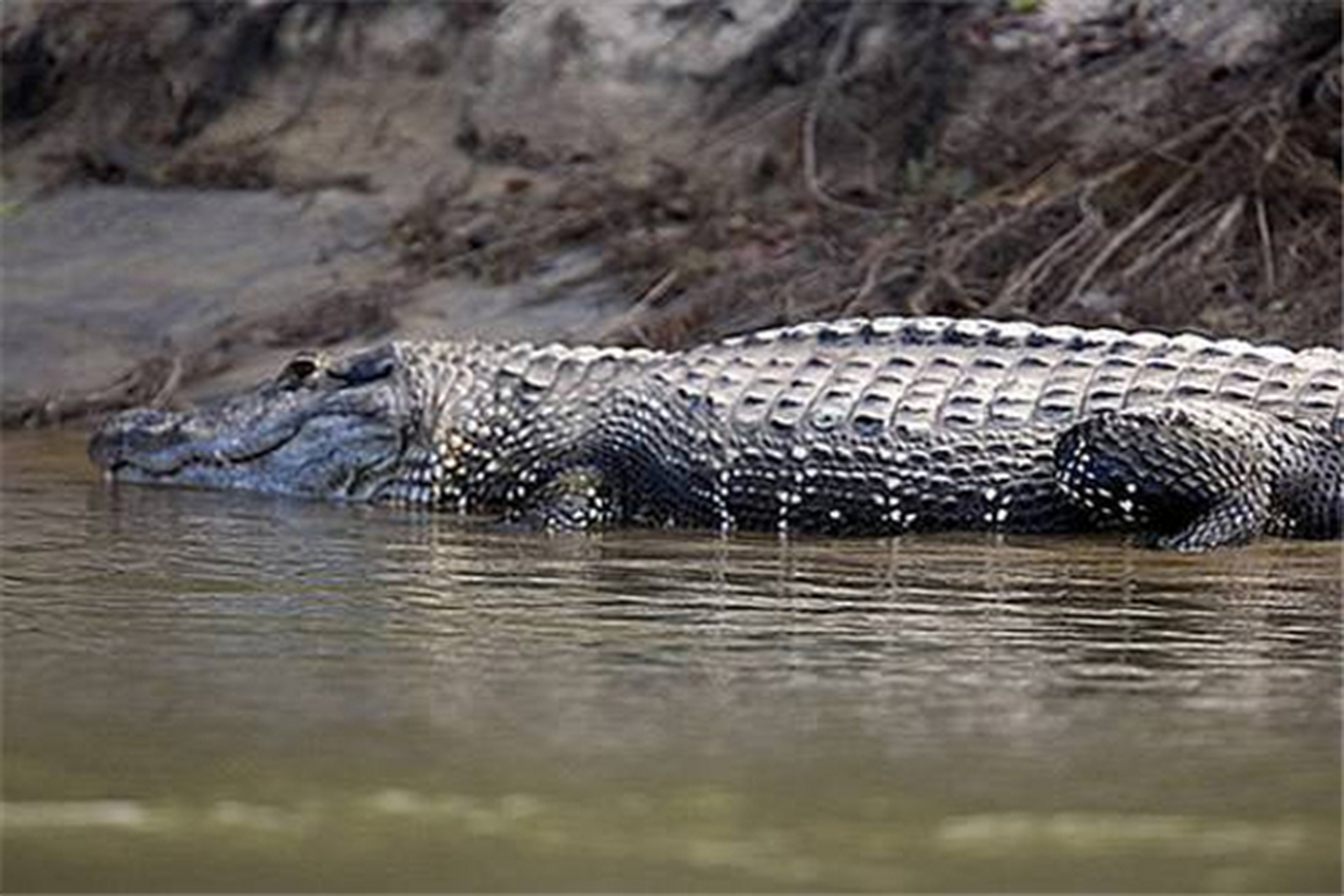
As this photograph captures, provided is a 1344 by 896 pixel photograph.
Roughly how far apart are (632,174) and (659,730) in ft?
28.6

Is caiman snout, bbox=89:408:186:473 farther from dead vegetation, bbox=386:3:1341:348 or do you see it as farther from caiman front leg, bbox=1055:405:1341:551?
caiman front leg, bbox=1055:405:1341:551

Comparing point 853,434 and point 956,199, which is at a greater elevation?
point 956,199

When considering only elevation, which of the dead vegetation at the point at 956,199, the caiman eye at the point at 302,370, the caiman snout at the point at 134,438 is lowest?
the caiman snout at the point at 134,438

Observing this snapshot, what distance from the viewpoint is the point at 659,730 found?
324 cm

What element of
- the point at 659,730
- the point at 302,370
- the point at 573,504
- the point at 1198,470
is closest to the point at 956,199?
the point at 302,370

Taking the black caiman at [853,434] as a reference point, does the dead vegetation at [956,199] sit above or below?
above

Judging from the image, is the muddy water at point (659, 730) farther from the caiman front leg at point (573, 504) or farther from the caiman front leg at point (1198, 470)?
the caiman front leg at point (573, 504)

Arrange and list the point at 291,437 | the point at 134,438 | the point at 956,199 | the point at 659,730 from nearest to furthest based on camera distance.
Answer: the point at 659,730 < the point at 291,437 < the point at 134,438 < the point at 956,199

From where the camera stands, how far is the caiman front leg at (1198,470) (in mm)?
6512

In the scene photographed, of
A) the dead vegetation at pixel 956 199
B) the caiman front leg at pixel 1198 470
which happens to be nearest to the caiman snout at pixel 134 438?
the dead vegetation at pixel 956 199

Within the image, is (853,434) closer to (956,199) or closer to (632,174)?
(956,199)

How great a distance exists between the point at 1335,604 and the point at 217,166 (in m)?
8.72

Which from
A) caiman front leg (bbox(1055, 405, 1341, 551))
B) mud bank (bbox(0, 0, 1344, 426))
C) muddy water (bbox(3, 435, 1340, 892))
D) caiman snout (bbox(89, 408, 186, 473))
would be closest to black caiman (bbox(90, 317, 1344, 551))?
caiman front leg (bbox(1055, 405, 1341, 551))

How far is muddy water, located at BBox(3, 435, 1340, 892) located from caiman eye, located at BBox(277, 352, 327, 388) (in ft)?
9.27
